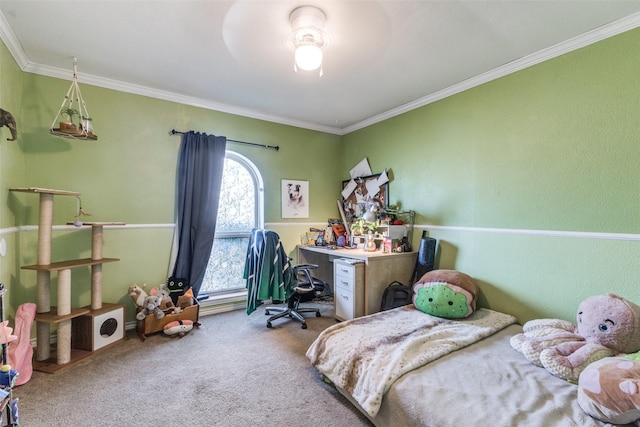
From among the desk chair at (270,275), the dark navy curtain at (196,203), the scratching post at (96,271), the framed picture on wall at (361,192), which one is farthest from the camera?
the framed picture on wall at (361,192)

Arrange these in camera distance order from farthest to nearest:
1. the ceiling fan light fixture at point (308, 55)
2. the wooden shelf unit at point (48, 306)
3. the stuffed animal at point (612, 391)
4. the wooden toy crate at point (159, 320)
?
1. the wooden toy crate at point (159, 320)
2. the wooden shelf unit at point (48, 306)
3. the ceiling fan light fixture at point (308, 55)
4. the stuffed animal at point (612, 391)

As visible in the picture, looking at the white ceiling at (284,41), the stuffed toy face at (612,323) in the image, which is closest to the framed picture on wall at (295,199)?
the white ceiling at (284,41)

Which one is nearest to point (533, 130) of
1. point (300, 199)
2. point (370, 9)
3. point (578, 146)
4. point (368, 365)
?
point (578, 146)

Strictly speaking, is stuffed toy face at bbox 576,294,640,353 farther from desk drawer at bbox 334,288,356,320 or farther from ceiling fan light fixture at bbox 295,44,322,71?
ceiling fan light fixture at bbox 295,44,322,71

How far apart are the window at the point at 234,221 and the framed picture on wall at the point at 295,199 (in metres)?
0.33

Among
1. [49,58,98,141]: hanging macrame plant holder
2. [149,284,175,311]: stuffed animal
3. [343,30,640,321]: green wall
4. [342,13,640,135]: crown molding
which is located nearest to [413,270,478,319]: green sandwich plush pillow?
[343,30,640,321]: green wall

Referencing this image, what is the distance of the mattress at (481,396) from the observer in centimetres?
117

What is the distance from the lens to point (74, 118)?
97.6 inches

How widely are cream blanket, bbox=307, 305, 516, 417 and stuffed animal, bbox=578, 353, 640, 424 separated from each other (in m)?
0.62

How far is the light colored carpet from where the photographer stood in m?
1.54

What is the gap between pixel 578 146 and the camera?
77.7 inches

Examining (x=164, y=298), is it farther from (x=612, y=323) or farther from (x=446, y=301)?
(x=612, y=323)

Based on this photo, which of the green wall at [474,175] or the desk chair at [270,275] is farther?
the desk chair at [270,275]

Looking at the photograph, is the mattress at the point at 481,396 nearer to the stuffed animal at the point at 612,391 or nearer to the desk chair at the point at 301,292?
the stuffed animal at the point at 612,391
